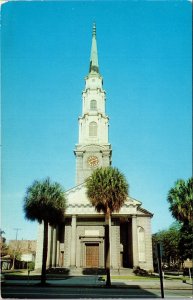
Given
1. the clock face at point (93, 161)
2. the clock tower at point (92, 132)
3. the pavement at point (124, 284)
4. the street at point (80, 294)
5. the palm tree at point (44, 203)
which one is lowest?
the pavement at point (124, 284)

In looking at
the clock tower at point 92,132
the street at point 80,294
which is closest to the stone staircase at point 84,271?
the clock tower at point 92,132

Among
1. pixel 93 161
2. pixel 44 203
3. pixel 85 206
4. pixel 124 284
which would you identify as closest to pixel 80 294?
pixel 124 284

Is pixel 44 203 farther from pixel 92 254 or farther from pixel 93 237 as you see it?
pixel 92 254

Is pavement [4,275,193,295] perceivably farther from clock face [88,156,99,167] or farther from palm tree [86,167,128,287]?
clock face [88,156,99,167]

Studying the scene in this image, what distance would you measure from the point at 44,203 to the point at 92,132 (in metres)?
29.9

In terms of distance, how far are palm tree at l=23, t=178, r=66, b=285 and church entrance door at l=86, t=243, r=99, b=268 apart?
19.1 metres

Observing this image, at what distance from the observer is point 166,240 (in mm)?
74625

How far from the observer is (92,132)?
54688mm

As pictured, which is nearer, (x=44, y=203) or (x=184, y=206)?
(x=44, y=203)

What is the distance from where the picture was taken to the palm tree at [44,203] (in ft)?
84.3

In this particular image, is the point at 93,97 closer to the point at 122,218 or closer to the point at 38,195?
the point at 122,218

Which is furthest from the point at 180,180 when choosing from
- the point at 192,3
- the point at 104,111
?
the point at 192,3

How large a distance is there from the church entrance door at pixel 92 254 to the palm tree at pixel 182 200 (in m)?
13.6

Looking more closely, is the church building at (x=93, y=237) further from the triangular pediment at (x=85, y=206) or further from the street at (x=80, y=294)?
the street at (x=80, y=294)
